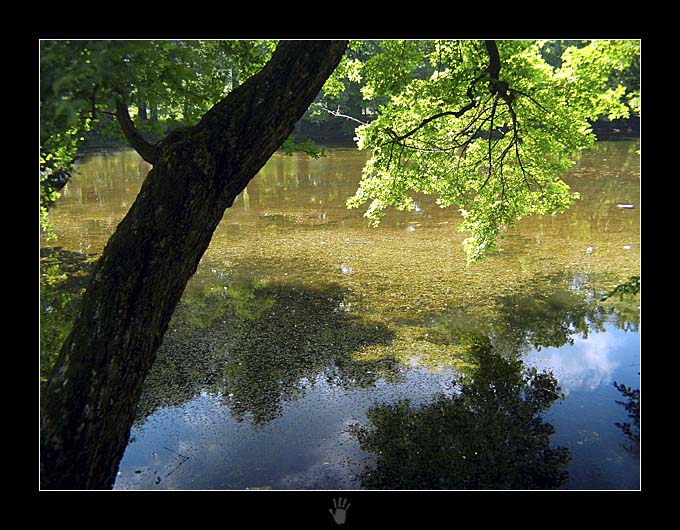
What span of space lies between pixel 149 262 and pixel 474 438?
8.47 ft

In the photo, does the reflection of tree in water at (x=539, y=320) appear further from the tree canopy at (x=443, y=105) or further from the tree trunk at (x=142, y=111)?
the tree trunk at (x=142, y=111)

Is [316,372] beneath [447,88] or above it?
beneath

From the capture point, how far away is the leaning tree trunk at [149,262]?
2666 mm

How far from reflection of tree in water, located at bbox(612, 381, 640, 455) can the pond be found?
1cm

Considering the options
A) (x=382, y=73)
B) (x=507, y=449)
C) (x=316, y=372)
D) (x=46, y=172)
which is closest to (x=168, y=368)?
(x=316, y=372)

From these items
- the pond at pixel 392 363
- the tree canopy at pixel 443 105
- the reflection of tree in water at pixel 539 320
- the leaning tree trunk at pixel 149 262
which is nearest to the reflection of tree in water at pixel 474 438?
the pond at pixel 392 363

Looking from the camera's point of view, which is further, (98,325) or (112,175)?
(112,175)

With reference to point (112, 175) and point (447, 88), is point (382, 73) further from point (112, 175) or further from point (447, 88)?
point (112, 175)

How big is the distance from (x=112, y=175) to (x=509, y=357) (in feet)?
43.1

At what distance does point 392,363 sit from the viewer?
212 inches

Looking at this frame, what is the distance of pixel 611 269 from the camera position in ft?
24.8

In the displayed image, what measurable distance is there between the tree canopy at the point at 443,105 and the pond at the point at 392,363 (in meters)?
1.13
